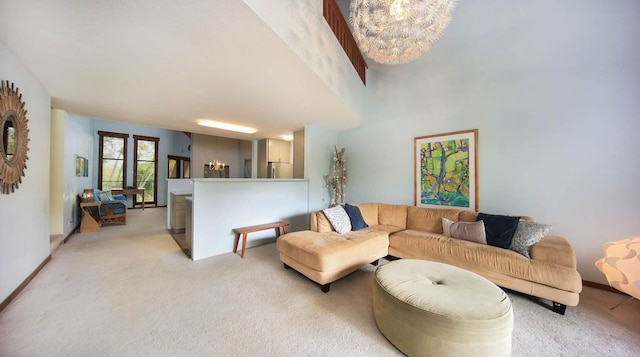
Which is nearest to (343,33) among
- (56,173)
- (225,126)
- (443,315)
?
(225,126)

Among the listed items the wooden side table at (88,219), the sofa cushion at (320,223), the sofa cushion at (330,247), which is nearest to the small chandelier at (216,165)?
the wooden side table at (88,219)

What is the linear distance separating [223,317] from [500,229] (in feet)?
10.5

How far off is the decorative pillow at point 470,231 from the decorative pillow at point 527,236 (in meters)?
0.30

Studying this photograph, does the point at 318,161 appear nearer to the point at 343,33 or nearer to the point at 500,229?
the point at 343,33

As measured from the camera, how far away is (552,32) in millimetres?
2732

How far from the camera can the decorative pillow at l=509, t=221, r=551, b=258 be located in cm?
231

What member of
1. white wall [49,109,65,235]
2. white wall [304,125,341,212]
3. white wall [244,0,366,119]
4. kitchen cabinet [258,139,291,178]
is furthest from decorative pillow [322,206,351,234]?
white wall [49,109,65,235]

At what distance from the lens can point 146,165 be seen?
786 cm

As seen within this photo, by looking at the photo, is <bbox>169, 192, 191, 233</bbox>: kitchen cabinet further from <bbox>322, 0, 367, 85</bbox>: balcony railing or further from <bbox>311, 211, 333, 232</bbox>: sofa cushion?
<bbox>322, 0, 367, 85</bbox>: balcony railing

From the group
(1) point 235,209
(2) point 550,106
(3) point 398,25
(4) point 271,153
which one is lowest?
(1) point 235,209

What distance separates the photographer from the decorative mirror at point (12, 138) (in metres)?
1.86

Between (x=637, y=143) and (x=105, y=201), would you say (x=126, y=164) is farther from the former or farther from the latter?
(x=637, y=143)

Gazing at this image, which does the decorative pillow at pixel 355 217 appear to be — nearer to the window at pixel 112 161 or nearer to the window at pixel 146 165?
the window at pixel 146 165

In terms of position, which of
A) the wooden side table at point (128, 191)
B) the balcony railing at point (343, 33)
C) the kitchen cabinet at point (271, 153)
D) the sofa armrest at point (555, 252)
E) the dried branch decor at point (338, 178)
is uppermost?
the balcony railing at point (343, 33)
